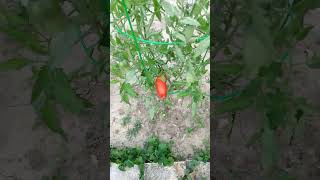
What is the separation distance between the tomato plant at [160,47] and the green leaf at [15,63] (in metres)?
0.78

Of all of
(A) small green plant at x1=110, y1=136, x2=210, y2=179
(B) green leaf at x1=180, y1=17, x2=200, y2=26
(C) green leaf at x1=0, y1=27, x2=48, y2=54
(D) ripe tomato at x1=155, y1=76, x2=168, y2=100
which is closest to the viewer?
(C) green leaf at x1=0, y1=27, x2=48, y2=54

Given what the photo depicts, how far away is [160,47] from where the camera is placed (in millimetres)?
1487

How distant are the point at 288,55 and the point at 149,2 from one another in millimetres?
959

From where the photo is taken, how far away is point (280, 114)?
1.73ft

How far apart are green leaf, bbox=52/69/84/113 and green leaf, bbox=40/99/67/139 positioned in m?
0.02

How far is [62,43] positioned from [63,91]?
70 millimetres

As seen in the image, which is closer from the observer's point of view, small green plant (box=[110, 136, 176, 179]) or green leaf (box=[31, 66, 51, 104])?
green leaf (box=[31, 66, 51, 104])

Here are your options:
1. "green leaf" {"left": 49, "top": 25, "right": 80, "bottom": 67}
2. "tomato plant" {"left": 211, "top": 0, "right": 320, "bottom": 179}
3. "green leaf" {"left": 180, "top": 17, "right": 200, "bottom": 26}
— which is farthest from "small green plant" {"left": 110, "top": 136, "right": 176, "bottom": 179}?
"green leaf" {"left": 49, "top": 25, "right": 80, "bottom": 67}

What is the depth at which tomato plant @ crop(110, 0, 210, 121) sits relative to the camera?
53.7 inches

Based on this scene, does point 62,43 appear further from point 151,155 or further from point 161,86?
point 151,155

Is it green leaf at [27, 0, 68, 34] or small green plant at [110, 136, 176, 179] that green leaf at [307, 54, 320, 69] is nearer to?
green leaf at [27, 0, 68, 34]

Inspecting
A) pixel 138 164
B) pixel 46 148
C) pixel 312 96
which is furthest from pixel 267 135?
pixel 138 164

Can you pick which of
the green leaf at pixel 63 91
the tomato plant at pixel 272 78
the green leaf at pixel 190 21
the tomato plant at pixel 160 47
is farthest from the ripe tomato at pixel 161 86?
the green leaf at pixel 63 91

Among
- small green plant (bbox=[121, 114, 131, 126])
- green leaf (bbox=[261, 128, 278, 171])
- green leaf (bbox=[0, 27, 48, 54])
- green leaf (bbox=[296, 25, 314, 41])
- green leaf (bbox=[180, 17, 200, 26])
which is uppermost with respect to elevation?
green leaf (bbox=[180, 17, 200, 26])
